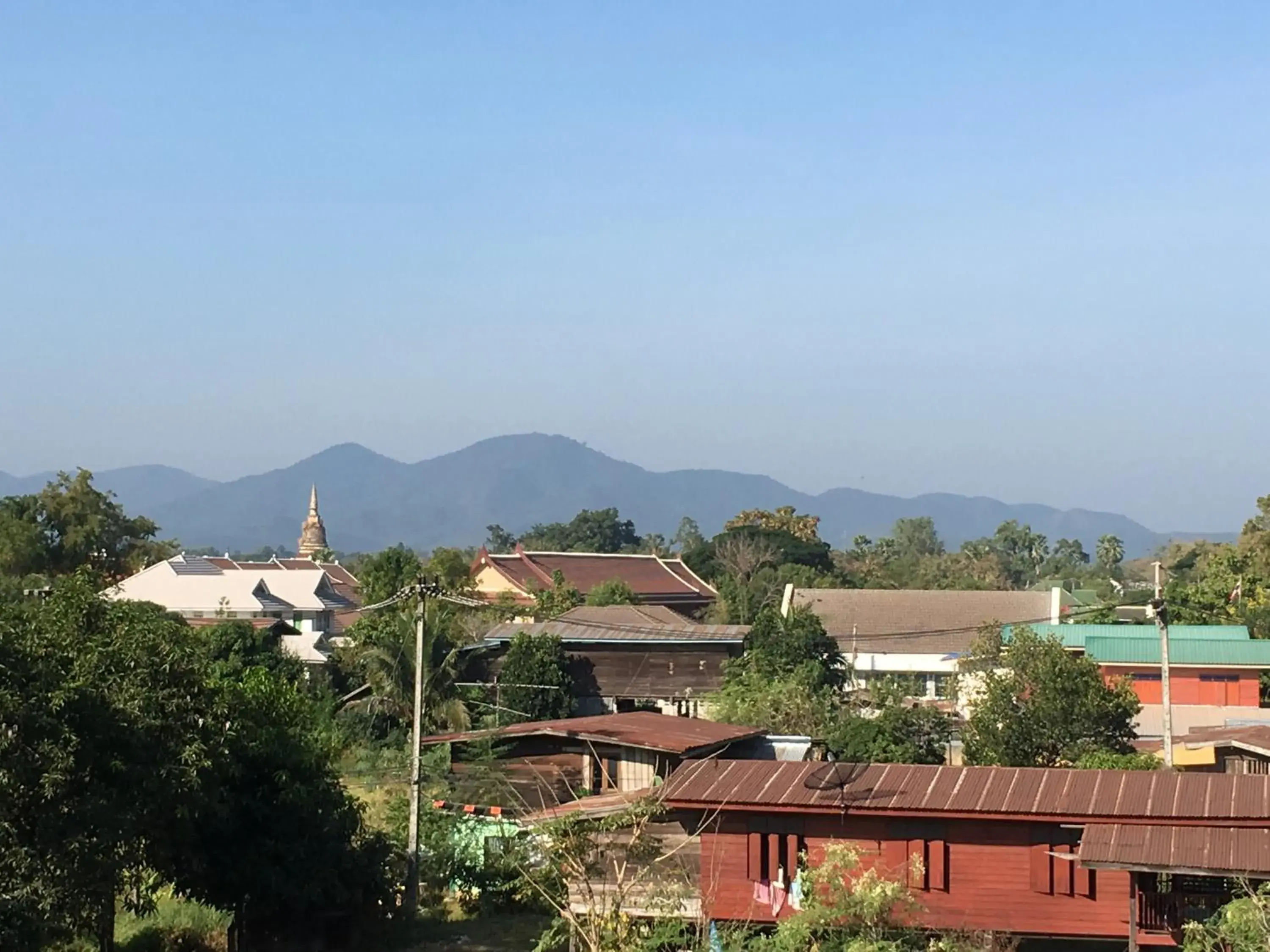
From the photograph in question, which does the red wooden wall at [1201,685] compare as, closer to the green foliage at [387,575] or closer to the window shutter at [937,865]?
the window shutter at [937,865]

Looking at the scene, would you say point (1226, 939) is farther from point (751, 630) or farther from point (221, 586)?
point (221, 586)

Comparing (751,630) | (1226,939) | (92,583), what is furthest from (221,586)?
(1226,939)

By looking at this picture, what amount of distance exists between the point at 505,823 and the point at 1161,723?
18064 mm

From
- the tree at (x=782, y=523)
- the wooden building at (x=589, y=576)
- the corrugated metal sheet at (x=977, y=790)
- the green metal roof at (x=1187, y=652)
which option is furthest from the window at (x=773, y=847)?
the tree at (x=782, y=523)

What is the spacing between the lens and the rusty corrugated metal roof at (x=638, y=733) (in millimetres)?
22562

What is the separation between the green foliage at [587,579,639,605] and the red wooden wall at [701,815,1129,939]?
120ft

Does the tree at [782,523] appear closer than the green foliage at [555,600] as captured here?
No

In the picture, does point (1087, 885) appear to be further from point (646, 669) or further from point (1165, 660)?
point (646, 669)

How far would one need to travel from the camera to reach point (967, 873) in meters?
16.3

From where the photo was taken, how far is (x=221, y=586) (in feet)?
168

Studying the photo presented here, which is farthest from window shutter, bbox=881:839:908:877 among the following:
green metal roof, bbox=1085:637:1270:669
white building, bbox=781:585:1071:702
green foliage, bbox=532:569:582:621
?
white building, bbox=781:585:1071:702

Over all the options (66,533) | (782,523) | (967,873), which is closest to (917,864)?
(967,873)

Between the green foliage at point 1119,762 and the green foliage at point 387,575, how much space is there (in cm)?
2499

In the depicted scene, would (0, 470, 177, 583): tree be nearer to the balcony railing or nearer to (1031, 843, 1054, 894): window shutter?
(1031, 843, 1054, 894): window shutter
